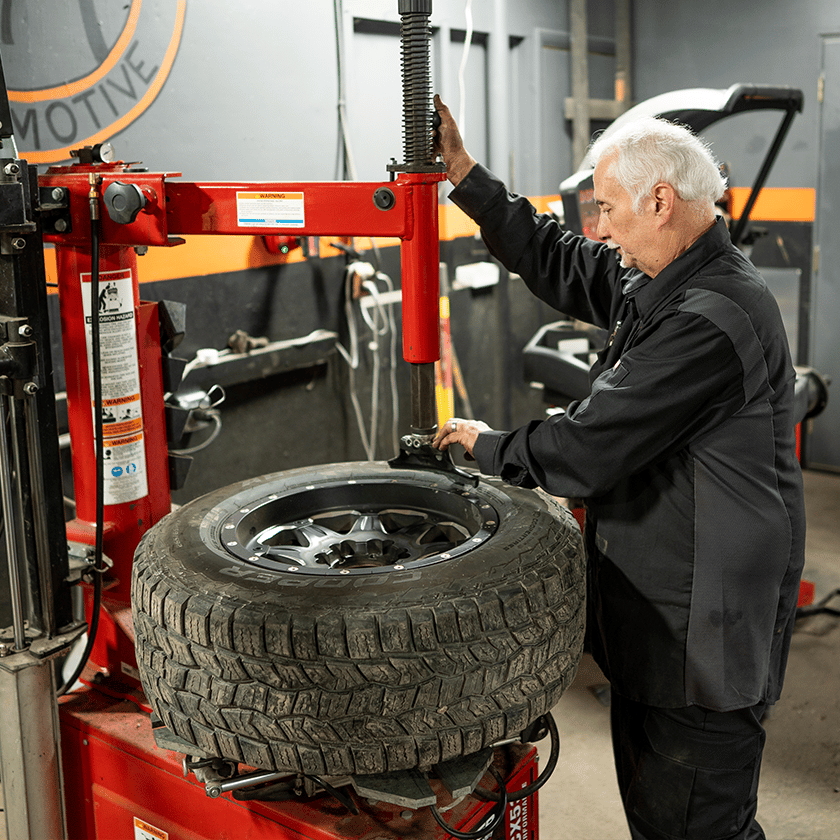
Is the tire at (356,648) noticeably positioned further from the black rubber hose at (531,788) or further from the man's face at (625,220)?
the man's face at (625,220)

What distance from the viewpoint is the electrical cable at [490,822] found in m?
1.32

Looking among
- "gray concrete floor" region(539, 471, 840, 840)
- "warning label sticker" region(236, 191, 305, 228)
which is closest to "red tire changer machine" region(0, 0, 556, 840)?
"warning label sticker" region(236, 191, 305, 228)

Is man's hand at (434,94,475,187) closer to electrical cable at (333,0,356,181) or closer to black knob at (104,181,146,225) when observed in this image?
black knob at (104,181,146,225)

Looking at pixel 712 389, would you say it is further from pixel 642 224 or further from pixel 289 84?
pixel 289 84

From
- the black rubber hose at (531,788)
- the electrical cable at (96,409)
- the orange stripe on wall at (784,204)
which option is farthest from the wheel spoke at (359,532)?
the orange stripe on wall at (784,204)

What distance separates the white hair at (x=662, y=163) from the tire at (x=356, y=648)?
1.95 feet

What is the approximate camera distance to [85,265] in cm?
167

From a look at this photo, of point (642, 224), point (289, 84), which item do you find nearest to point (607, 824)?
point (642, 224)

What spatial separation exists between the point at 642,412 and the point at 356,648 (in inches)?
22.8

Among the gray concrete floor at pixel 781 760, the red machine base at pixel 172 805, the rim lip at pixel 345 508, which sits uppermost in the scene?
the rim lip at pixel 345 508

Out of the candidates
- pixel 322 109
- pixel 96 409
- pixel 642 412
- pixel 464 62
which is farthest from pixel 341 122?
pixel 642 412

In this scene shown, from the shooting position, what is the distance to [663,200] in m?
1.54

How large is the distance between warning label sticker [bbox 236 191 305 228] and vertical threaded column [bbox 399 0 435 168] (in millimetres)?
195

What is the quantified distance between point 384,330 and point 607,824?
6.85 feet
